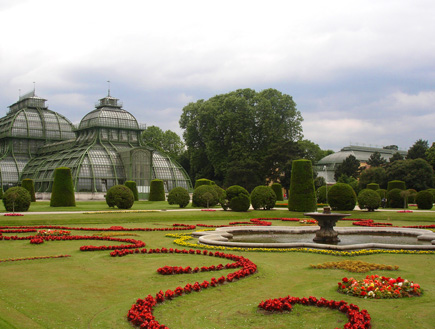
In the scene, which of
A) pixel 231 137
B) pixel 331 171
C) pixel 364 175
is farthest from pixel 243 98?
pixel 331 171

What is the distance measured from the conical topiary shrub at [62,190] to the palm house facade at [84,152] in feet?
Answer: 62.9

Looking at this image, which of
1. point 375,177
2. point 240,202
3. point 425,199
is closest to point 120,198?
point 240,202

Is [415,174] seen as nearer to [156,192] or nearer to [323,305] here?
[156,192]

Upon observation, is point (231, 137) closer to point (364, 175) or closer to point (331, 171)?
point (364, 175)

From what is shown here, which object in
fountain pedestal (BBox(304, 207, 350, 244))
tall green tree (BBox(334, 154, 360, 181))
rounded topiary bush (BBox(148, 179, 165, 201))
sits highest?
tall green tree (BBox(334, 154, 360, 181))

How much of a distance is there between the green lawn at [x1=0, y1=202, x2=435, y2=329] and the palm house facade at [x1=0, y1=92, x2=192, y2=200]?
43535mm

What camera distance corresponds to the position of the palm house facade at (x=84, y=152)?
56719 mm

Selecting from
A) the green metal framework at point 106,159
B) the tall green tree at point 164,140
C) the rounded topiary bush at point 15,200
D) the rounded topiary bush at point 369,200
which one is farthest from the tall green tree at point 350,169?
the rounded topiary bush at point 15,200

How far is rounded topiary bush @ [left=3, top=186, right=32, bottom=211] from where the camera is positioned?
27.2 metres

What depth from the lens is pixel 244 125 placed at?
62406mm

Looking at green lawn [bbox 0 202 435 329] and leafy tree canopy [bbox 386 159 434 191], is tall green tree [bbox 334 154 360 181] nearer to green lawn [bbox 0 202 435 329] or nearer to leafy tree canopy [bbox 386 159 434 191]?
leafy tree canopy [bbox 386 159 434 191]

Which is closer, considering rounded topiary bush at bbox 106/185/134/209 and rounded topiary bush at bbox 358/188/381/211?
rounded topiary bush at bbox 358/188/381/211

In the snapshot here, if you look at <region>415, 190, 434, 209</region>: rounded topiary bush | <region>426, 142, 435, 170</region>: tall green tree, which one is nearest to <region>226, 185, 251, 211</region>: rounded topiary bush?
<region>415, 190, 434, 209</region>: rounded topiary bush

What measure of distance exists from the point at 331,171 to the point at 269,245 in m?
74.3
